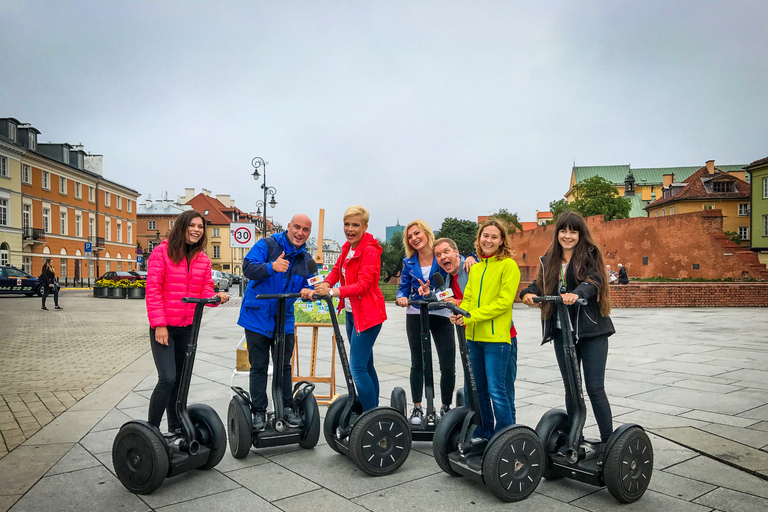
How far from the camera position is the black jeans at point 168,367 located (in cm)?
386

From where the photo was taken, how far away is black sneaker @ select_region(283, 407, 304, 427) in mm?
4328

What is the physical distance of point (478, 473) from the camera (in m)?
3.47

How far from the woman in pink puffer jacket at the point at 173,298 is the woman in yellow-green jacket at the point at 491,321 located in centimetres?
171

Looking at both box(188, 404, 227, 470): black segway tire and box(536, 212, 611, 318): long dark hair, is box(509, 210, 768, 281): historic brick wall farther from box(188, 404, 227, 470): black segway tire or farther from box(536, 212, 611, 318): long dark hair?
box(188, 404, 227, 470): black segway tire

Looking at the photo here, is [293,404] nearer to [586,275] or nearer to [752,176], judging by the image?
[586,275]

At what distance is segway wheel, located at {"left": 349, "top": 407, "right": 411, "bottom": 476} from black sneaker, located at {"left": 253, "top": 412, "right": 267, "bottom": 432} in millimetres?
799

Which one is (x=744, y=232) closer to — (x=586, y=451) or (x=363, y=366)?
(x=586, y=451)

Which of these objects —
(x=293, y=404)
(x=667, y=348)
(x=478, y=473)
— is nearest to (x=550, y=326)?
(x=478, y=473)

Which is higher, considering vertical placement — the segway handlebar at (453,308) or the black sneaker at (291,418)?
the segway handlebar at (453,308)

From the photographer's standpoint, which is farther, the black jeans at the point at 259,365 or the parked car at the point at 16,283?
the parked car at the point at 16,283

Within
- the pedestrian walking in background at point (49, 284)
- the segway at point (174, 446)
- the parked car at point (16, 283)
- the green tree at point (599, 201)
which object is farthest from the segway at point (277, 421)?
the green tree at point (599, 201)

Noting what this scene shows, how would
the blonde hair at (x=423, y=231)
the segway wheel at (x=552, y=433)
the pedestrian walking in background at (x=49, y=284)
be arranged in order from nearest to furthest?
the segway wheel at (x=552, y=433) → the blonde hair at (x=423, y=231) → the pedestrian walking in background at (x=49, y=284)

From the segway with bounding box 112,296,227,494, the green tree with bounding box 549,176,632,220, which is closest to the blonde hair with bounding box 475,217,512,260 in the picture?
the segway with bounding box 112,296,227,494

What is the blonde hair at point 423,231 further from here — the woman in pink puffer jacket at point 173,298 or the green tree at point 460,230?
the green tree at point 460,230
